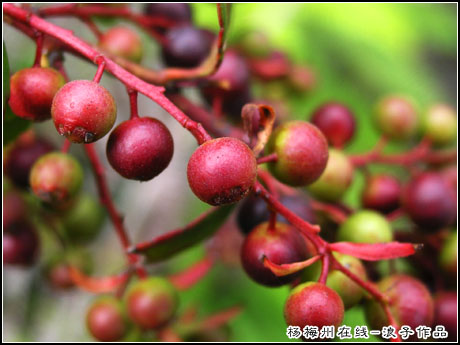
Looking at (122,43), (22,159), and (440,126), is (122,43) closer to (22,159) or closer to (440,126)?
(22,159)

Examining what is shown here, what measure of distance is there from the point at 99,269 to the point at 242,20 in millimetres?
1104

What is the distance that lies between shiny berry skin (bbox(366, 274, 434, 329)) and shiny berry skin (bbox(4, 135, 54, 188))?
0.77m

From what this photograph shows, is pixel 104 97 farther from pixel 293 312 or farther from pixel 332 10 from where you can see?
pixel 332 10

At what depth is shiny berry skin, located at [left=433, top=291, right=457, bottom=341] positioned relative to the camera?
110cm

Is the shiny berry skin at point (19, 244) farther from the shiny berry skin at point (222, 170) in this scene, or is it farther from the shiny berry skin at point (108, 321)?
the shiny berry skin at point (222, 170)

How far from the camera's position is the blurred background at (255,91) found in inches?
69.2

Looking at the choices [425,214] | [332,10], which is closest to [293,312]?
[425,214]

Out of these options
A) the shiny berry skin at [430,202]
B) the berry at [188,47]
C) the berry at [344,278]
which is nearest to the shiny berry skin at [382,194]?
the shiny berry skin at [430,202]

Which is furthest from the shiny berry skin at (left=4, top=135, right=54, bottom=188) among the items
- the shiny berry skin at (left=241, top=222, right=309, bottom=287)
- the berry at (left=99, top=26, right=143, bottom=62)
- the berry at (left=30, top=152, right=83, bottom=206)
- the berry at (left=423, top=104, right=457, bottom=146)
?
the berry at (left=423, top=104, right=457, bottom=146)

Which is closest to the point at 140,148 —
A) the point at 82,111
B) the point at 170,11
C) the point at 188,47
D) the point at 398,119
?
the point at 82,111

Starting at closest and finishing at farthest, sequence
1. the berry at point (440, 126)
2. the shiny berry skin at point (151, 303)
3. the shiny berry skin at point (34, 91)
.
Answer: the shiny berry skin at point (34, 91), the shiny berry skin at point (151, 303), the berry at point (440, 126)

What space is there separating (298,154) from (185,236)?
0.30 meters

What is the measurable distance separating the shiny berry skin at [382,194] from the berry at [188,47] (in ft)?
1.72

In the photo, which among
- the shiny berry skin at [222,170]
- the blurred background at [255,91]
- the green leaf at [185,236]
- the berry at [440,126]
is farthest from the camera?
the blurred background at [255,91]
